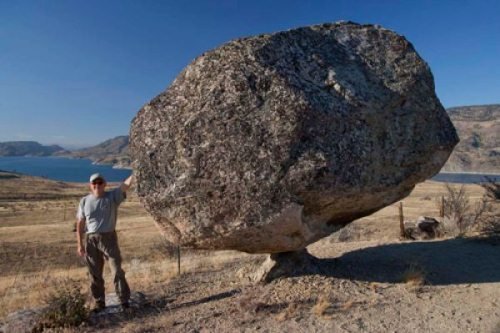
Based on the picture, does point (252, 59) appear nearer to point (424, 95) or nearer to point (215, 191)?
point (215, 191)

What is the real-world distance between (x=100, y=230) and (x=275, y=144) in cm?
343

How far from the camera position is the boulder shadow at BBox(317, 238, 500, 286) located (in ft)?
28.6

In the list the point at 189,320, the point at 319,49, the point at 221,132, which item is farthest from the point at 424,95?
the point at 189,320

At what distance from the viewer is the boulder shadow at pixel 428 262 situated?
28.6ft

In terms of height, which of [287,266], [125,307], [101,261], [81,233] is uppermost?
[81,233]

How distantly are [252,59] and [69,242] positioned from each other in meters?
24.4

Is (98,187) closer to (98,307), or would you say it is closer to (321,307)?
(98,307)

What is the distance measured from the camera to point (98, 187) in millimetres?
7742

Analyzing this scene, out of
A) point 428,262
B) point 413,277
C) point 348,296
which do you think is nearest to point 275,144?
point 348,296

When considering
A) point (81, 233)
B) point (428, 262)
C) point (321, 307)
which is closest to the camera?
point (321, 307)

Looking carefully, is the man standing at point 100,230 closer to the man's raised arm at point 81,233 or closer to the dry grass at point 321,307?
the man's raised arm at point 81,233

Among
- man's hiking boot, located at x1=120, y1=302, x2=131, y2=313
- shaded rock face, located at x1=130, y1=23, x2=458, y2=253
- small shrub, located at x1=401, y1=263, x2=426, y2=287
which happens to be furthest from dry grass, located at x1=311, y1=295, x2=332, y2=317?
man's hiking boot, located at x1=120, y1=302, x2=131, y2=313

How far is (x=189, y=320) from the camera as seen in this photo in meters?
7.28

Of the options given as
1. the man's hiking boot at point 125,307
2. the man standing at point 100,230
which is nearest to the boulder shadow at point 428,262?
the man's hiking boot at point 125,307
